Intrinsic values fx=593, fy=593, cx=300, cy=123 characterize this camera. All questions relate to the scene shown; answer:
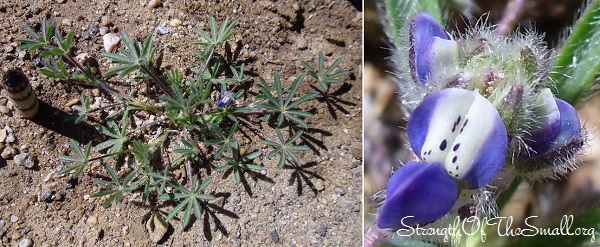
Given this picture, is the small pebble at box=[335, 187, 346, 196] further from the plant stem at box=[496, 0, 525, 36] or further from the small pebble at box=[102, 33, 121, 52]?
the small pebble at box=[102, 33, 121, 52]

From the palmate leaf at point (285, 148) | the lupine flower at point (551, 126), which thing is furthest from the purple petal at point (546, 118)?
the palmate leaf at point (285, 148)

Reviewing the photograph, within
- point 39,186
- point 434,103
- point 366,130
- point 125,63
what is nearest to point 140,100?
point 125,63

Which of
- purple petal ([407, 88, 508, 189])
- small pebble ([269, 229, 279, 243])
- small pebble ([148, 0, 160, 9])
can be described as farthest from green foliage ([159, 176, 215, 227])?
purple petal ([407, 88, 508, 189])

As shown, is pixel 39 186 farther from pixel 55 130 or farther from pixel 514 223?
pixel 514 223

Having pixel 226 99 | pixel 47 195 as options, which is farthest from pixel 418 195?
pixel 47 195

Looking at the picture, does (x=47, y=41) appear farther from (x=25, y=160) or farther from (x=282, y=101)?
(x=282, y=101)

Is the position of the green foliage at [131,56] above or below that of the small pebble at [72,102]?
above

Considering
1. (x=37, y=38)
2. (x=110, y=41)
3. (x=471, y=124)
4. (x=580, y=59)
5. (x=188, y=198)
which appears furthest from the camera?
(x=110, y=41)

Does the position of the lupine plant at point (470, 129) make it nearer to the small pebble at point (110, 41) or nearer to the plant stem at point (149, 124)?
the plant stem at point (149, 124)

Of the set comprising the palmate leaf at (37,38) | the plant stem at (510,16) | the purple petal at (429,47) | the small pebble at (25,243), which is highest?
the purple petal at (429,47)
